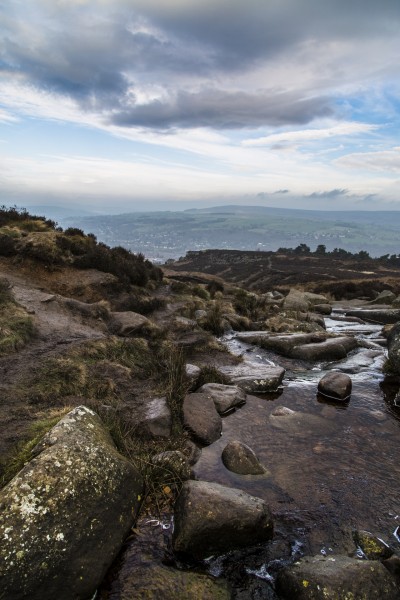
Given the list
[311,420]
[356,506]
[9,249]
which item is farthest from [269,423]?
[9,249]

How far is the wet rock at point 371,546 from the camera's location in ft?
16.7

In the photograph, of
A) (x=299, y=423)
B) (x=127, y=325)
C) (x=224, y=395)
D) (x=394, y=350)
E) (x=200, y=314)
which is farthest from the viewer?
(x=200, y=314)

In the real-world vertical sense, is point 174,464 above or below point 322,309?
above

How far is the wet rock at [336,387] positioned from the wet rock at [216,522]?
19.3 ft

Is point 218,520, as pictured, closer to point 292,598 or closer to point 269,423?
point 292,598

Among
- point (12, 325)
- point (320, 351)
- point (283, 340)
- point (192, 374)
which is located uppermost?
point (12, 325)

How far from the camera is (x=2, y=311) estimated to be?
40.1 feet

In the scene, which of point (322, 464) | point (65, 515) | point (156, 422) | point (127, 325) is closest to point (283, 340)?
point (127, 325)

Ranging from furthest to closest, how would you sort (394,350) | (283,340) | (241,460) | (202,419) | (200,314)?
(200,314)
(283,340)
(394,350)
(202,419)
(241,460)

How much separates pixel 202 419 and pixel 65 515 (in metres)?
4.49

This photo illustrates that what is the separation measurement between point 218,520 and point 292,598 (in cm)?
123

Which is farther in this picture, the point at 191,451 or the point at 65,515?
the point at 191,451

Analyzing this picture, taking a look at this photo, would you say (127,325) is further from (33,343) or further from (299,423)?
(299,423)

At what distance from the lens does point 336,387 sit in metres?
10.8
